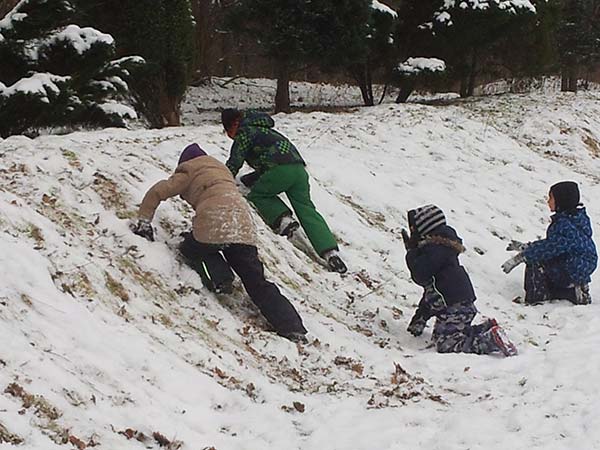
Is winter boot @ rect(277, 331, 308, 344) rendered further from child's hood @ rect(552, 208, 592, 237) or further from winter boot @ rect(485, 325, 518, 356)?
child's hood @ rect(552, 208, 592, 237)

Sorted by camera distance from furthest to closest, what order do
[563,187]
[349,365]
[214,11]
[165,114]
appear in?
[214,11], [165,114], [563,187], [349,365]

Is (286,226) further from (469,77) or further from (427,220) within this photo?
(469,77)

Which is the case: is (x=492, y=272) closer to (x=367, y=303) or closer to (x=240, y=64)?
(x=367, y=303)

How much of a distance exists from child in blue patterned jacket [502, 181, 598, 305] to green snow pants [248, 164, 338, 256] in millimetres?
2127

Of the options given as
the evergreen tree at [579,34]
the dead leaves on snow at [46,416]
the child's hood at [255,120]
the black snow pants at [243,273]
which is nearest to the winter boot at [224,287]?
the black snow pants at [243,273]

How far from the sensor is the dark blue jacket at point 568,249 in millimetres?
7598

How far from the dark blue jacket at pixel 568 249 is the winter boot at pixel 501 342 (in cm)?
198

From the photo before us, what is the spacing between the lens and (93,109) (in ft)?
31.6

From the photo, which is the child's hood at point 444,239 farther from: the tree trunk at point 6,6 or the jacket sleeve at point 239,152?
the tree trunk at point 6,6

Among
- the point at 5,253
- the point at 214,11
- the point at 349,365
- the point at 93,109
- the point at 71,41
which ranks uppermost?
the point at 214,11

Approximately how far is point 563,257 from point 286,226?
113 inches

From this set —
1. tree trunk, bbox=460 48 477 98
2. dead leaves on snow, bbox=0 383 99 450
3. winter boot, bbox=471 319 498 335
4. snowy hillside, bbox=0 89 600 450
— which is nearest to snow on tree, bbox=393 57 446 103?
tree trunk, bbox=460 48 477 98

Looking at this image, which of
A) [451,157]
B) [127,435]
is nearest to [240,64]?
[451,157]

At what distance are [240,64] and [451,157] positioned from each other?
12.6 metres
